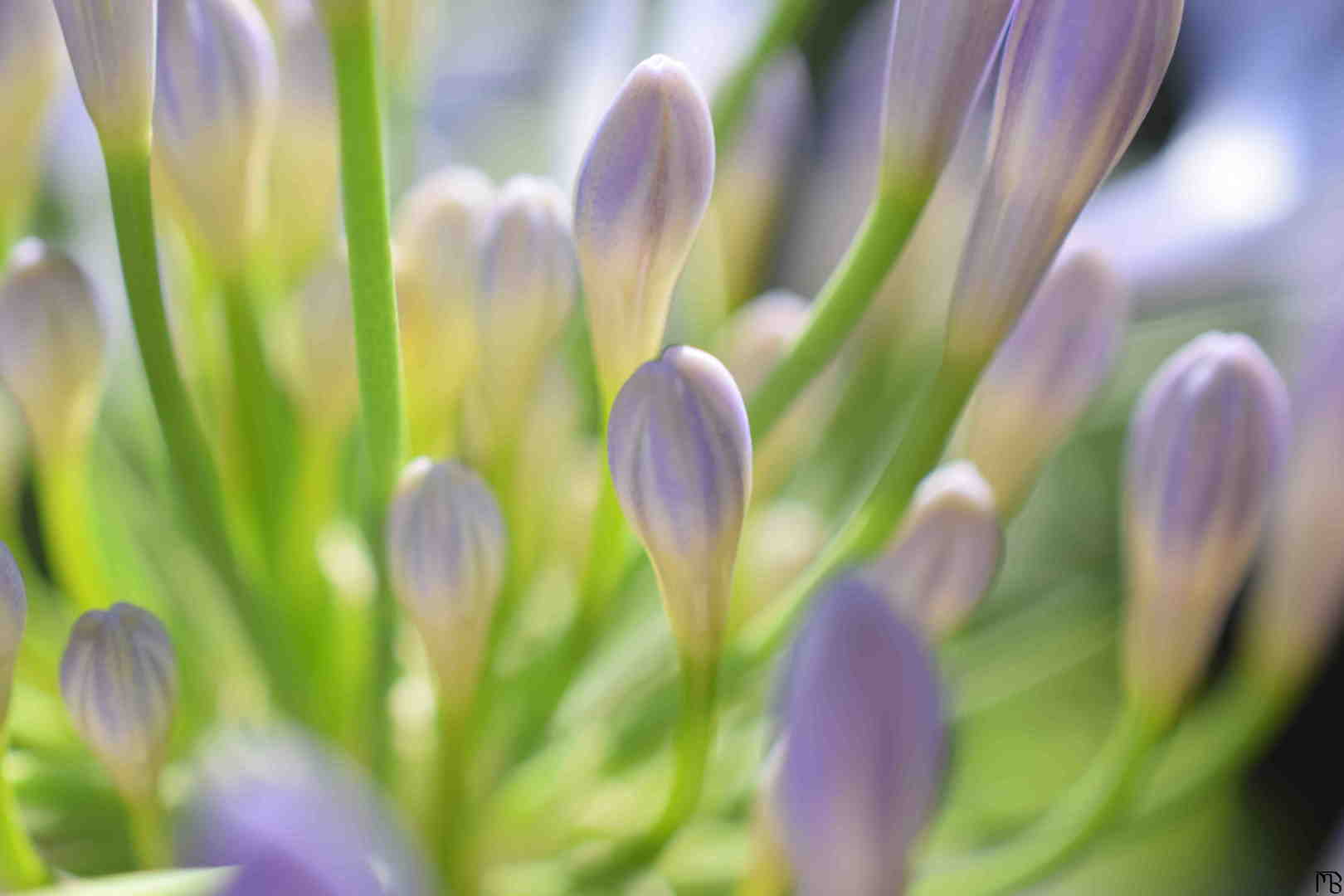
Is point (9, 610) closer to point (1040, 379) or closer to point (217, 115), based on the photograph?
point (217, 115)

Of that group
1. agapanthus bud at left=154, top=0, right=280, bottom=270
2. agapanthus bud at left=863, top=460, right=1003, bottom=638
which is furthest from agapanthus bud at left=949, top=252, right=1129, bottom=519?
agapanthus bud at left=154, top=0, right=280, bottom=270

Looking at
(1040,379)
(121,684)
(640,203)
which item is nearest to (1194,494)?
(1040,379)

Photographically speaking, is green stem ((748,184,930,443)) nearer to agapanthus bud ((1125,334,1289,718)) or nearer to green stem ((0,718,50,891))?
agapanthus bud ((1125,334,1289,718))

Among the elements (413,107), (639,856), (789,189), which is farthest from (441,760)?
(789,189)

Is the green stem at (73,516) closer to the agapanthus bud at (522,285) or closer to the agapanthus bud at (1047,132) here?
the agapanthus bud at (522,285)

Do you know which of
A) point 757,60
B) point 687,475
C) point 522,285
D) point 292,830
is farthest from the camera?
point 757,60

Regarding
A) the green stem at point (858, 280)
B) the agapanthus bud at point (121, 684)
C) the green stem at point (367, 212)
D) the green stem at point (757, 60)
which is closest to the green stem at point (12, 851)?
the agapanthus bud at point (121, 684)
